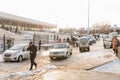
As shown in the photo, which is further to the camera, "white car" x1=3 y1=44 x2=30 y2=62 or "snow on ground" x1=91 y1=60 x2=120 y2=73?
"white car" x1=3 y1=44 x2=30 y2=62

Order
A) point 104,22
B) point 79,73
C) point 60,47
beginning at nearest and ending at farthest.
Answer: point 79,73 → point 60,47 → point 104,22

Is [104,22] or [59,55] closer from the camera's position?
[59,55]

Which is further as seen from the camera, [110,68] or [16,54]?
[16,54]

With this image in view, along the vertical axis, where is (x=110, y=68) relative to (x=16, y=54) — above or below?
below

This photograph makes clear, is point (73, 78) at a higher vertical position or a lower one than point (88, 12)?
lower

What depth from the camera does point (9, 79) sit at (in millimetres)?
13641

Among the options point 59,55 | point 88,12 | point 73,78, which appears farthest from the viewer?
point 88,12

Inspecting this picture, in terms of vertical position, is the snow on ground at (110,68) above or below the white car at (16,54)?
below

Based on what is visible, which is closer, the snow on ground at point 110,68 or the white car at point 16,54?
the snow on ground at point 110,68

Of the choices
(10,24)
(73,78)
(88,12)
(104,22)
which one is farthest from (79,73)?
(104,22)

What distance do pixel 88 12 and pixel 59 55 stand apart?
39851mm

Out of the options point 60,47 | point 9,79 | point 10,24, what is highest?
point 10,24

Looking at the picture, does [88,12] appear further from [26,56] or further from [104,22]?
[104,22]

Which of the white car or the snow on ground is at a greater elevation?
the white car
